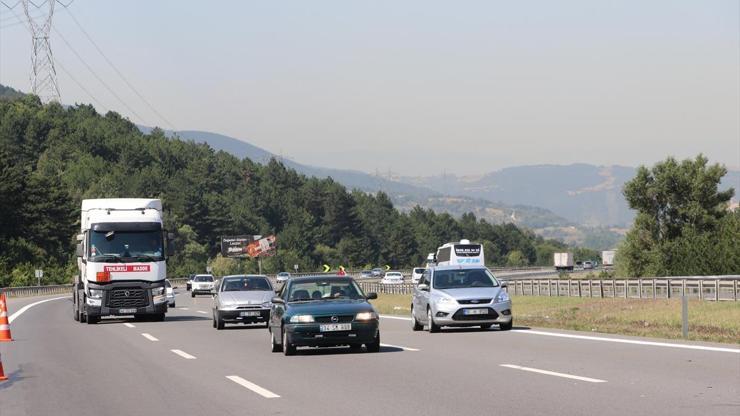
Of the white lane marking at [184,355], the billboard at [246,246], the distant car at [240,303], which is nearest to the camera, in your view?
the white lane marking at [184,355]

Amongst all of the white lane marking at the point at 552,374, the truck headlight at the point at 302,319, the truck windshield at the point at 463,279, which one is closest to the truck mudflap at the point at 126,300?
the truck windshield at the point at 463,279

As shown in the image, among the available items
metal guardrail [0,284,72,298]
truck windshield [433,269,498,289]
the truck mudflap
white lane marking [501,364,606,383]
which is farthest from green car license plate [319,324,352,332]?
metal guardrail [0,284,72,298]

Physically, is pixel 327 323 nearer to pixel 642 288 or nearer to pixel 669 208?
pixel 642 288

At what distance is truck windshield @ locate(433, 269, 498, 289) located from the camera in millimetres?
27562

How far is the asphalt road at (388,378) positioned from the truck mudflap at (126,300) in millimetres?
10269

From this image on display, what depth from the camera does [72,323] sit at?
37.8 meters

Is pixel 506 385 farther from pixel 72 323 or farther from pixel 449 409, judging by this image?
pixel 72 323

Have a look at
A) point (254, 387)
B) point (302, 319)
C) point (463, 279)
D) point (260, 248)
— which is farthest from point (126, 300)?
point (260, 248)

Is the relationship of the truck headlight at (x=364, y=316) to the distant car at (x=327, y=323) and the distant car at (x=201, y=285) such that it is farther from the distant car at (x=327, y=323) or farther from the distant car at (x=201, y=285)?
the distant car at (x=201, y=285)

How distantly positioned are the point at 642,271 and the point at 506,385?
8954 cm

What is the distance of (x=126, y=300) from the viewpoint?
36219 millimetres

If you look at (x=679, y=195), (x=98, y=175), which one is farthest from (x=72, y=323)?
(x=98, y=175)

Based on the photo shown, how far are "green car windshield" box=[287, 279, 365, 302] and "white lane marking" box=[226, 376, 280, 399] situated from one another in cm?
501

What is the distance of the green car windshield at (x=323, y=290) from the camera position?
21422 mm
